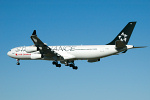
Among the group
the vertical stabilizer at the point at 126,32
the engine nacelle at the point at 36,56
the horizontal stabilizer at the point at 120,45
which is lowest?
the engine nacelle at the point at 36,56

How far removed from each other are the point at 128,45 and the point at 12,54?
77.7 ft

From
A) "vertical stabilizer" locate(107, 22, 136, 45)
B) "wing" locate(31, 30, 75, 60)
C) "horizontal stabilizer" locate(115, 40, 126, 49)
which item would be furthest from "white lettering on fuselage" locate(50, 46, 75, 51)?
"vertical stabilizer" locate(107, 22, 136, 45)

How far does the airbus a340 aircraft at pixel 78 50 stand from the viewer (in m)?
52.6

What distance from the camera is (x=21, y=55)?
197 feet

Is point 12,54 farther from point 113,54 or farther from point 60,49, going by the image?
point 113,54

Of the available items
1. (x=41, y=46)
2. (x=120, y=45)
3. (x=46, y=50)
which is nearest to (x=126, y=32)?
(x=120, y=45)

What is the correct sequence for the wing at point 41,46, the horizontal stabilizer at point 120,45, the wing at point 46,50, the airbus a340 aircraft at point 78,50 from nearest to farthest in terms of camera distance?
the wing at point 41,46 → the horizontal stabilizer at point 120,45 → the wing at point 46,50 → the airbus a340 aircraft at point 78,50

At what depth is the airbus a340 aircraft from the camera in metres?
52.6

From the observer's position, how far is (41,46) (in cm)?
5322

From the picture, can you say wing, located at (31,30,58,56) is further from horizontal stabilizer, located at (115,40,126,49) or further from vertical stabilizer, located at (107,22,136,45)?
vertical stabilizer, located at (107,22,136,45)

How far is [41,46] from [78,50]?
7025 mm

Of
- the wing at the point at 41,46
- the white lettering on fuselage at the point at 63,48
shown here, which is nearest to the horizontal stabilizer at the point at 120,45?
the white lettering on fuselage at the point at 63,48

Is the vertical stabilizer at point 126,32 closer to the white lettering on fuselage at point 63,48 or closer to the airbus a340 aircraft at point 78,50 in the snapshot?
the airbus a340 aircraft at point 78,50

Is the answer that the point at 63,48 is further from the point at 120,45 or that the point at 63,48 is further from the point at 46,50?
the point at 120,45
